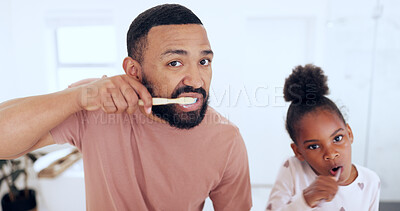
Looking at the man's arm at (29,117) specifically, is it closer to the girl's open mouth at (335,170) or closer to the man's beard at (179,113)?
the man's beard at (179,113)

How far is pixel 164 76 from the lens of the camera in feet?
1.92

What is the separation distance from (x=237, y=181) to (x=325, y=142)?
0.22 meters

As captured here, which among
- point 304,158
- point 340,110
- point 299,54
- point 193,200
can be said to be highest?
point 299,54

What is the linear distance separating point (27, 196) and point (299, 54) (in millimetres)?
1428

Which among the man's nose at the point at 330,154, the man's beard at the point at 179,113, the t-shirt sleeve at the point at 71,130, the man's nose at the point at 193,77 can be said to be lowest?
the man's nose at the point at 330,154

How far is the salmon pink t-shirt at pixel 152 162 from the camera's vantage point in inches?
25.0

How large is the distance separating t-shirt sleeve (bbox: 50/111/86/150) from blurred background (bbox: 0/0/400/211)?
13.7 inches

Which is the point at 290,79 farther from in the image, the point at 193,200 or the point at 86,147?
the point at 86,147

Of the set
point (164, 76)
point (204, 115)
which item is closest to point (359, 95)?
point (204, 115)

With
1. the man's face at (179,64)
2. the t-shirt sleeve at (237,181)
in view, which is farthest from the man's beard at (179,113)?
the t-shirt sleeve at (237,181)

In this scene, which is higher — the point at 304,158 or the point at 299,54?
the point at 299,54

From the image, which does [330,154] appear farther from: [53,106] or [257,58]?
[257,58]

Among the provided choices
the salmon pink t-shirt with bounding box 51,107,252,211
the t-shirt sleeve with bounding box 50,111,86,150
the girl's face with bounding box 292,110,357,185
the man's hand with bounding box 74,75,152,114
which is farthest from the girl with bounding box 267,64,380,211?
the t-shirt sleeve with bounding box 50,111,86,150

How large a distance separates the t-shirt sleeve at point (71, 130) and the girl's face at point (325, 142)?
1.60 feet
